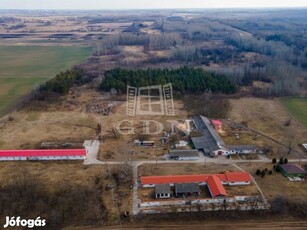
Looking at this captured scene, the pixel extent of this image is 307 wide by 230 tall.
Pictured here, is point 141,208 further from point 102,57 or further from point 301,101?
point 102,57

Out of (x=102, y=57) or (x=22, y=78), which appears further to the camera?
(x=102, y=57)

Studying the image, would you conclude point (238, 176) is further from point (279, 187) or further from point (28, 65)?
point (28, 65)

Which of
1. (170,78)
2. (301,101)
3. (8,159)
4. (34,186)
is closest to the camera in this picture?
(34,186)

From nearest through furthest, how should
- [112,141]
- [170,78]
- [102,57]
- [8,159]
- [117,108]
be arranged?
[8,159], [112,141], [117,108], [170,78], [102,57]

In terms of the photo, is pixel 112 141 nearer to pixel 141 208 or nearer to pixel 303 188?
pixel 141 208

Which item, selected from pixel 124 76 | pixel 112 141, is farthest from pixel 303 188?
pixel 124 76

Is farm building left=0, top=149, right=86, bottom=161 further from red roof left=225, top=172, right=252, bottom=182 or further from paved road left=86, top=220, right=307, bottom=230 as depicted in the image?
red roof left=225, top=172, right=252, bottom=182

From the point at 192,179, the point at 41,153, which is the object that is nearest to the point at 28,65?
the point at 41,153

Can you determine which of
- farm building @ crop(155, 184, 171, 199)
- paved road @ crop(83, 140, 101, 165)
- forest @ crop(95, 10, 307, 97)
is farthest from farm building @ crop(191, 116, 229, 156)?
forest @ crop(95, 10, 307, 97)
